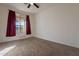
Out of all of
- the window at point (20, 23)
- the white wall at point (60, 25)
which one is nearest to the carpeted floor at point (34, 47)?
the white wall at point (60, 25)

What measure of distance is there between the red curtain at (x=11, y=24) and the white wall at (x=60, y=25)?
716 mm

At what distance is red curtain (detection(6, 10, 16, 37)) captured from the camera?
2549mm

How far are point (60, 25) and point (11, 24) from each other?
1.68 m

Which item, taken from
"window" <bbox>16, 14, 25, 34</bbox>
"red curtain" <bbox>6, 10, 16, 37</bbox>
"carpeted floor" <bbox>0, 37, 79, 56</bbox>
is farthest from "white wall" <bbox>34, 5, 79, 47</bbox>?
"red curtain" <bbox>6, 10, 16, 37</bbox>

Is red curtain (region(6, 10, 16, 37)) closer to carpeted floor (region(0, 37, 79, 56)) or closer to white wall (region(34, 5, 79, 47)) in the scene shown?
carpeted floor (region(0, 37, 79, 56))

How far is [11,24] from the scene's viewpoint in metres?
2.66

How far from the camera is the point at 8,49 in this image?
2.62 metres

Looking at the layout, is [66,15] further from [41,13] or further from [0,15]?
[0,15]

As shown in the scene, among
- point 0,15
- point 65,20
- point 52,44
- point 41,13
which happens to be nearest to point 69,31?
point 65,20

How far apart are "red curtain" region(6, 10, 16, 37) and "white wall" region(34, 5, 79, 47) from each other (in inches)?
28.2

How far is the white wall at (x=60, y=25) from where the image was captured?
298 cm

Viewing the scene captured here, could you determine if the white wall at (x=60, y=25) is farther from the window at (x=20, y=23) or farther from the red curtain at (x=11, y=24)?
the red curtain at (x=11, y=24)

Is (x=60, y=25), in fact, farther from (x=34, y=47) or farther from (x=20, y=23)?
(x=20, y=23)

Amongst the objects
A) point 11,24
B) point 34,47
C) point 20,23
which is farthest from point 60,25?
point 11,24
